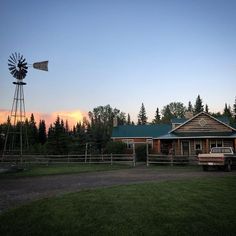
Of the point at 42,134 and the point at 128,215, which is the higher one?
the point at 42,134

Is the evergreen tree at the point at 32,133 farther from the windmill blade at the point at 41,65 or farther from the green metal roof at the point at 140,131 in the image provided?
the windmill blade at the point at 41,65

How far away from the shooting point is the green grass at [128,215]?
6633mm

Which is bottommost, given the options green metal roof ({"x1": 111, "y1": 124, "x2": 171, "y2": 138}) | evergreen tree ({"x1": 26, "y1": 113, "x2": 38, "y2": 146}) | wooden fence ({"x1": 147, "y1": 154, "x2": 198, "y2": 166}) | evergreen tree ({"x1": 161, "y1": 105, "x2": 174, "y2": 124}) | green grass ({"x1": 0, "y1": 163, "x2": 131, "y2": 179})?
green grass ({"x1": 0, "y1": 163, "x2": 131, "y2": 179})

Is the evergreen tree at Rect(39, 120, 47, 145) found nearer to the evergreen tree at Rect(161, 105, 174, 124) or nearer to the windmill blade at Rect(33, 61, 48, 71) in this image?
the evergreen tree at Rect(161, 105, 174, 124)

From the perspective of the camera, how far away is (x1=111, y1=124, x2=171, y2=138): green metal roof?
46.8 metres

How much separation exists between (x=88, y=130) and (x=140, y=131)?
8.90m

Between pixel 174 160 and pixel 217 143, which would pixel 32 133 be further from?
pixel 174 160

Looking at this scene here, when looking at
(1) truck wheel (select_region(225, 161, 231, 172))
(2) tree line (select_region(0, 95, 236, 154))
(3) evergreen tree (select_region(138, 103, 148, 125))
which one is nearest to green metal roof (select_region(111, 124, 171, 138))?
(2) tree line (select_region(0, 95, 236, 154))

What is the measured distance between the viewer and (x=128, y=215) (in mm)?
7859

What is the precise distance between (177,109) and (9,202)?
402 feet

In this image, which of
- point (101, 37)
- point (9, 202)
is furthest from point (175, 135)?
point (9, 202)

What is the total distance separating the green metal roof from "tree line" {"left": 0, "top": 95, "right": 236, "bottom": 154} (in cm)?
240

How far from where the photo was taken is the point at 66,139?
48.5m

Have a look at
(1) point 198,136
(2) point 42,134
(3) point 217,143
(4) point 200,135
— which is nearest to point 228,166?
(1) point 198,136
